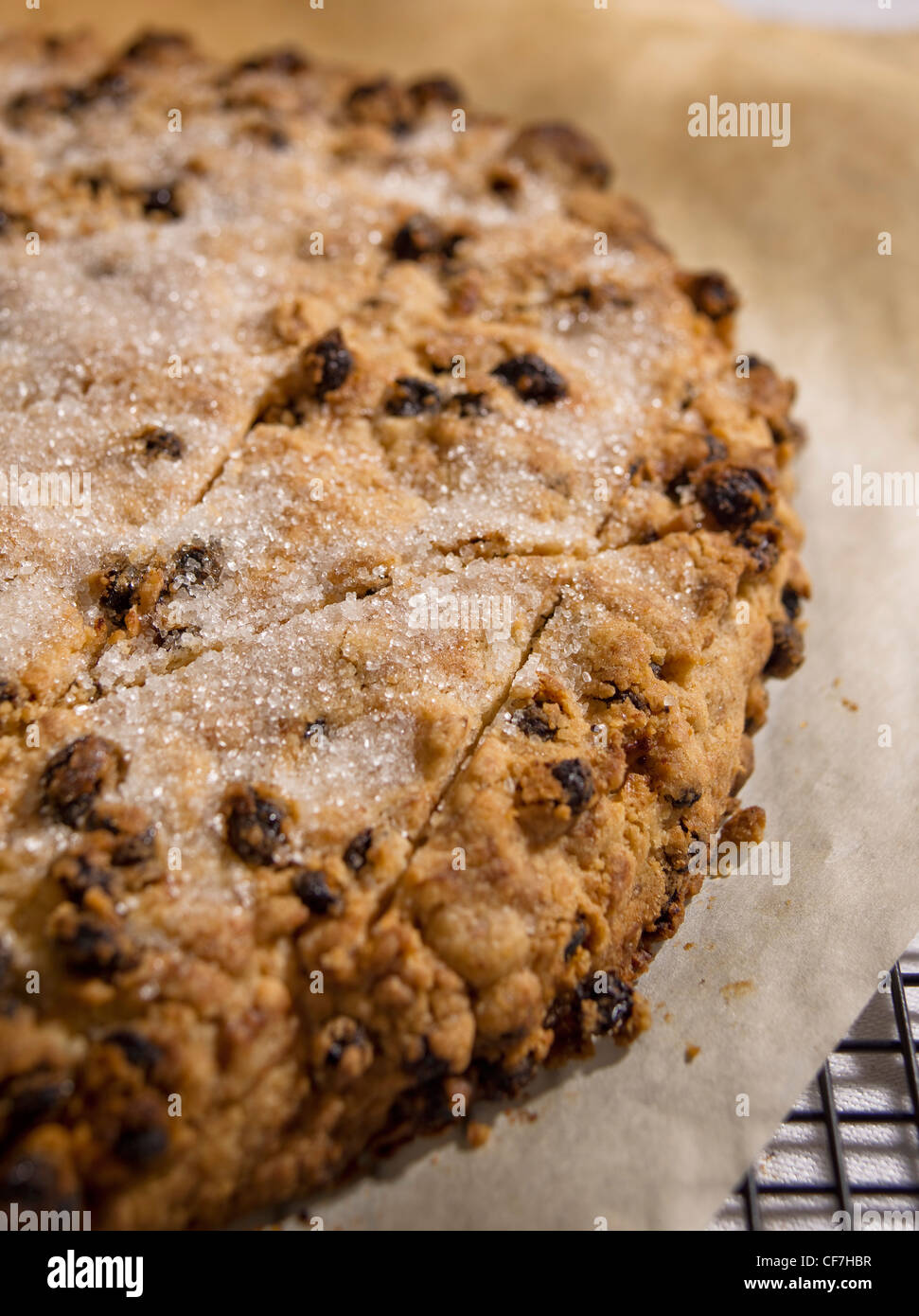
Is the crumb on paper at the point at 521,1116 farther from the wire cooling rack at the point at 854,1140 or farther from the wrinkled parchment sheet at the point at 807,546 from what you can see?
the wire cooling rack at the point at 854,1140

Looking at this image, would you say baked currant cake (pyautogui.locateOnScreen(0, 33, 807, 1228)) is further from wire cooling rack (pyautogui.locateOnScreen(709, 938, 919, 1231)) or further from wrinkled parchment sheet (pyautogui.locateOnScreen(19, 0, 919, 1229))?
wire cooling rack (pyautogui.locateOnScreen(709, 938, 919, 1231))

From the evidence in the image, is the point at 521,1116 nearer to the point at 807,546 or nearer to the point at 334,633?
the point at 334,633

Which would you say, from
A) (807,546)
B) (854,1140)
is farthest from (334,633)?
(807,546)

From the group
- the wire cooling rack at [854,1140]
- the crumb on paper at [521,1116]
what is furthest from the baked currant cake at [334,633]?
the wire cooling rack at [854,1140]

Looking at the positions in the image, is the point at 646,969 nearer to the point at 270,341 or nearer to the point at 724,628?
the point at 724,628

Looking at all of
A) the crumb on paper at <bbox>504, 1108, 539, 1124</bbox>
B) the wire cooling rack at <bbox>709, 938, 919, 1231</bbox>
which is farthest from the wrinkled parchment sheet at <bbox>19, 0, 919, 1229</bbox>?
the wire cooling rack at <bbox>709, 938, 919, 1231</bbox>

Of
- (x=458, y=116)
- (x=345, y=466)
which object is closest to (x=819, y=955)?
(x=345, y=466)
